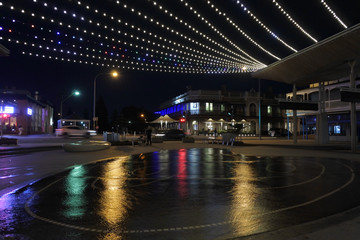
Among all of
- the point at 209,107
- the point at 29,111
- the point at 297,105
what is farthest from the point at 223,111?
the point at 29,111

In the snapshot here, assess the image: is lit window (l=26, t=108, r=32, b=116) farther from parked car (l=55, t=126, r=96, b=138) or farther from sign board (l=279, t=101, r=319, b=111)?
sign board (l=279, t=101, r=319, b=111)

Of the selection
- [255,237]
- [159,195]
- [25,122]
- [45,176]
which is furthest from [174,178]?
[25,122]

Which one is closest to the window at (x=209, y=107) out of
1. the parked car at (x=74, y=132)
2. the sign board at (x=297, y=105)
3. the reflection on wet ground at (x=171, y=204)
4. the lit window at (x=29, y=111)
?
the parked car at (x=74, y=132)

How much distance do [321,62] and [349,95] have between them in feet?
14.6

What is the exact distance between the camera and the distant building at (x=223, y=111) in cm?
5806

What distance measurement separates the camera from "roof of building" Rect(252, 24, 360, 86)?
17.6m

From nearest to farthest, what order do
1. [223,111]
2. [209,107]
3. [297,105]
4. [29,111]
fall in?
1. [297,105]
2. [29,111]
3. [209,107]
4. [223,111]

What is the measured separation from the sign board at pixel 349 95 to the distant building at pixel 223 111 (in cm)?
3716

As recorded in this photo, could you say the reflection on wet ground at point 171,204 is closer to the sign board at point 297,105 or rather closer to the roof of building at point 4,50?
the roof of building at point 4,50

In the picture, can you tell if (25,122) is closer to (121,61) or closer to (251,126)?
(121,61)

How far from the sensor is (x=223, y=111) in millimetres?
59688

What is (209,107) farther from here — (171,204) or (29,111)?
(171,204)

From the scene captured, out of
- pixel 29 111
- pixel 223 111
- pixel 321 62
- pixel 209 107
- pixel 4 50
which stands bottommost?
pixel 29 111

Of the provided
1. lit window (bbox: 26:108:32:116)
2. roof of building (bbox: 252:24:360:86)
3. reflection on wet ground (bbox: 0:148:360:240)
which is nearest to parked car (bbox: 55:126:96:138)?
lit window (bbox: 26:108:32:116)
